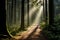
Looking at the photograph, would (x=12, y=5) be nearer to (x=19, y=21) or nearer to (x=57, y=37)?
(x=19, y=21)

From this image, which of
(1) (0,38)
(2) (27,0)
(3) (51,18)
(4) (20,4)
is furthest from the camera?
(2) (27,0)

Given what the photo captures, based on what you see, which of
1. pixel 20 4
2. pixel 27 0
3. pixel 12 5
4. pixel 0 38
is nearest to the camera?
pixel 0 38

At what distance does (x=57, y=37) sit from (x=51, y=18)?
3.34 meters

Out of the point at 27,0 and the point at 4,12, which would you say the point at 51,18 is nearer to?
the point at 4,12

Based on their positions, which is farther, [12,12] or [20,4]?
[20,4]

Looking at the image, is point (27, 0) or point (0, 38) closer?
point (0, 38)

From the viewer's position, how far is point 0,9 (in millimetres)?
10336

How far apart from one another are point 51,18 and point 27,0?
601cm

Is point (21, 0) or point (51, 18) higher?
point (21, 0)

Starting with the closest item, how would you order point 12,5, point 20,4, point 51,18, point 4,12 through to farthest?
point 4,12 → point 51,18 → point 12,5 → point 20,4

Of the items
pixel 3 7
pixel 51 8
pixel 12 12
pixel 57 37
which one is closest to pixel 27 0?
pixel 12 12

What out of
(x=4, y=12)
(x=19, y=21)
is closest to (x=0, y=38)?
(x=4, y=12)

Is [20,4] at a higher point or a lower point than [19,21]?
higher

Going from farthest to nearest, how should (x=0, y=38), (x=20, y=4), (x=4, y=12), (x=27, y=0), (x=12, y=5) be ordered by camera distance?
(x=27, y=0), (x=20, y=4), (x=12, y=5), (x=4, y=12), (x=0, y=38)
